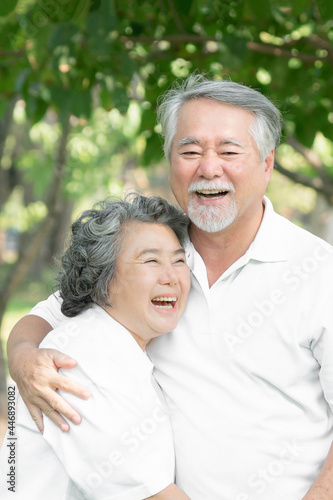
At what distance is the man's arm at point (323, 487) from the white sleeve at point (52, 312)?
1.09m

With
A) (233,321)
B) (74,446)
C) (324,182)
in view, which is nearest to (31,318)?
(74,446)

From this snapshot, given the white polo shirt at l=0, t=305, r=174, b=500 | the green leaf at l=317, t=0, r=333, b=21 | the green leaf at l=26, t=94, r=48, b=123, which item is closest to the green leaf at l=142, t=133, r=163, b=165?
the green leaf at l=26, t=94, r=48, b=123

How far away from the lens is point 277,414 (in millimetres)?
2092

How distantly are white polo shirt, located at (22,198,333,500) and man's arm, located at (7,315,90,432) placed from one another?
0.40 metres

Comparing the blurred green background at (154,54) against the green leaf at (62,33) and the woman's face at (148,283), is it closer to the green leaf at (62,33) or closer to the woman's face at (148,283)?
the green leaf at (62,33)

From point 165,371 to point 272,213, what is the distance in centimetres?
68

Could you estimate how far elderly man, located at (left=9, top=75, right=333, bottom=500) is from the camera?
207 cm

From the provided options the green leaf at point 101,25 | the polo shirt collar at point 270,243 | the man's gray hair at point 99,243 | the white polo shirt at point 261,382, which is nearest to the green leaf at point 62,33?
the green leaf at point 101,25

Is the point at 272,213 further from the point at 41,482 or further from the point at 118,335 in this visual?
the point at 41,482

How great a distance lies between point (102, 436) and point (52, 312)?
2.25 ft

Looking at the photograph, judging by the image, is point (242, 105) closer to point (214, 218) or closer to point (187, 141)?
point (187, 141)

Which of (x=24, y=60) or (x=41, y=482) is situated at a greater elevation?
(x=24, y=60)

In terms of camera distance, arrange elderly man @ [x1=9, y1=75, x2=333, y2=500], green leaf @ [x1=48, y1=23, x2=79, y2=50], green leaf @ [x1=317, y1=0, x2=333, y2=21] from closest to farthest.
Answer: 1. elderly man @ [x1=9, y1=75, x2=333, y2=500]
2. green leaf @ [x1=317, y1=0, x2=333, y2=21]
3. green leaf @ [x1=48, y1=23, x2=79, y2=50]

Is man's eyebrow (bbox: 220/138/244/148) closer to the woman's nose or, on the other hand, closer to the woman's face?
the woman's face
